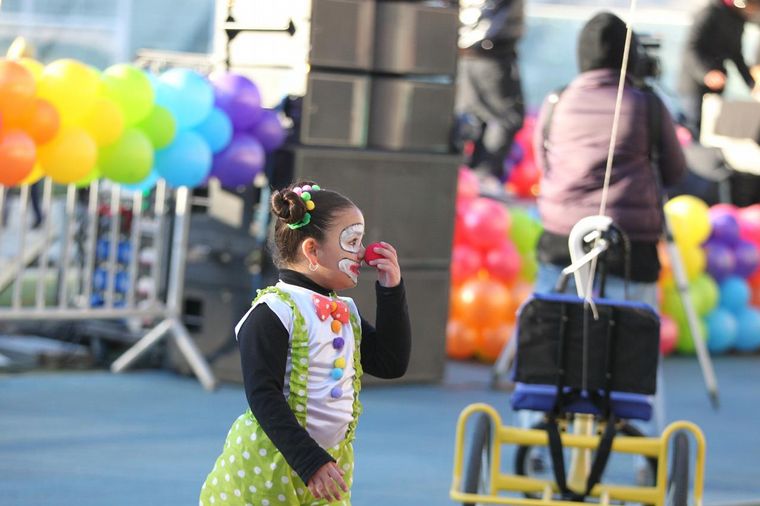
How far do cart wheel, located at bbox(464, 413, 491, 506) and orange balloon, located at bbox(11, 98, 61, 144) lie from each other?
268 centimetres

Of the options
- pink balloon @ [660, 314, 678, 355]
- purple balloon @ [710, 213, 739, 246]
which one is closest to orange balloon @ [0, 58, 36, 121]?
pink balloon @ [660, 314, 678, 355]

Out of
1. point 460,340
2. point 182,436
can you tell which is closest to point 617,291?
point 182,436

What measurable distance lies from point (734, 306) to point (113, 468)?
597 cm

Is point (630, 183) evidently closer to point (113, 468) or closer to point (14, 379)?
point (113, 468)

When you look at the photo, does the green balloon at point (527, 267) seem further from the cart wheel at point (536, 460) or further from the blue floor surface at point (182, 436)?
the cart wheel at point (536, 460)

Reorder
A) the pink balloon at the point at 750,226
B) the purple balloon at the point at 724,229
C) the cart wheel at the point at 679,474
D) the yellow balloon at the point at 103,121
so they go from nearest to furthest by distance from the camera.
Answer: the cart wheel at the point at 679,474 → the yellow balloon at the point at 103,121 → the purple balloon at the point at 724,229 → the pink balloon at the point at 750,226

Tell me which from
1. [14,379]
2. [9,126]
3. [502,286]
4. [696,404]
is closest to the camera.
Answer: [9,126]

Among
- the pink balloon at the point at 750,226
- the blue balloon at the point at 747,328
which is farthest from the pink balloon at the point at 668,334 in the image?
the pink balloon at the point at 750,226

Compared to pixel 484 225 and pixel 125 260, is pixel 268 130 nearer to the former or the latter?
pixel 125 260

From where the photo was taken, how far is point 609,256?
629 cm

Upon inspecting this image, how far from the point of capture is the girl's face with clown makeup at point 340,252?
3676 millimetres

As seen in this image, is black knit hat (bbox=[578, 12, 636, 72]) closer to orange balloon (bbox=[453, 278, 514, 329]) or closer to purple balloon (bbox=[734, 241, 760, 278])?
orange balloon (bbox=[453, 278, 514, 329])

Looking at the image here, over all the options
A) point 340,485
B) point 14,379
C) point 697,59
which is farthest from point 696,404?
point 340,485

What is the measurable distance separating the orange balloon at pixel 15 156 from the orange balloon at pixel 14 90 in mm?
94
